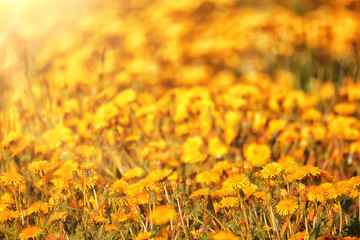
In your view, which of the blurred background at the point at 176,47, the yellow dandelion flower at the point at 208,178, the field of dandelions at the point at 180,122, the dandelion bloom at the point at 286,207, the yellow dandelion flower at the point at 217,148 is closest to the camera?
the dandelion bloom at the point at 286,207

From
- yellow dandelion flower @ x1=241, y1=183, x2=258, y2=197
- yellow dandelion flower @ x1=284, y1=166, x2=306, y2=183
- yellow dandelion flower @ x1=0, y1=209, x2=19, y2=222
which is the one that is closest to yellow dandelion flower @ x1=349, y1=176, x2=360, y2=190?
yellow dandelion flower @ x1=284, y1=166, x2=306, y2=183

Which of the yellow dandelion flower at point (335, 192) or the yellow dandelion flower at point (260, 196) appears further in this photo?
the yellow dandelion flower at point (260, 196)

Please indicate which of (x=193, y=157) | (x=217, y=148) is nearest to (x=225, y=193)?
(x=193, y=157)

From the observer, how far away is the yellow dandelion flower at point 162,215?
1.17 meters

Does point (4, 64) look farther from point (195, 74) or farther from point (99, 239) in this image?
point (99, 239)

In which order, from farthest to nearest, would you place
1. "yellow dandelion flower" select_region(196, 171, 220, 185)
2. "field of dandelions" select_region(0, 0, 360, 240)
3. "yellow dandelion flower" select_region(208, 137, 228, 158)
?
1. "yellow dandelion flower" select_region(208, 137, 228, 158)
2. "yellow dandelion flower" select_region(196, 171, 220, 185)
3. "field of dandelions" select_region(0, 0, 360, 240)

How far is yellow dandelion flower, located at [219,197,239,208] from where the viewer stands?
1202 millimetres

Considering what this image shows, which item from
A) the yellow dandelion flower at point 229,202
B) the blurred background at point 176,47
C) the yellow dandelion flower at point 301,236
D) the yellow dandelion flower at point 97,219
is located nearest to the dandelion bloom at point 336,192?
the yellow dandelion flower at point 301,236

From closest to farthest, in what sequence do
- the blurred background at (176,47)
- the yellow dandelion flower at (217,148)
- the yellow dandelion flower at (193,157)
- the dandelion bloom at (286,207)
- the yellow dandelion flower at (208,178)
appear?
the dandelion bloom at (286,207) → the yellow dandelion flower at (208,178) → the yellow dandelion flower at (193,157) → the yellow dandelion flower at (217,148) → the blurred background at (176,47)

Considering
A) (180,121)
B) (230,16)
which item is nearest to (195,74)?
(230,16)

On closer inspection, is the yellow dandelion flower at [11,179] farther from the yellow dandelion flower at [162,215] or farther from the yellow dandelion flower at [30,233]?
Result: the yellow dandelion flower at [162,215]

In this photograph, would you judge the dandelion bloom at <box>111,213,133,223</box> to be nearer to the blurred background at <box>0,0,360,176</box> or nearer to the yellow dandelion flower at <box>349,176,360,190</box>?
the yellow dandelion flower at <box>349,176,360,190</box>

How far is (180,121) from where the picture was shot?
6.93ft

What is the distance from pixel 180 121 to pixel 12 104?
873mm
